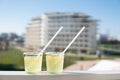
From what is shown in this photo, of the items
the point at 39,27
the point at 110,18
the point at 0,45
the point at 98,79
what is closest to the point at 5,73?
the point at 98,79

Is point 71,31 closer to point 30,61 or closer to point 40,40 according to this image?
point 40,40

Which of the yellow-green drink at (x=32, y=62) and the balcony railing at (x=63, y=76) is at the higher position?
the yellow-green drink at (x=32, y=62)

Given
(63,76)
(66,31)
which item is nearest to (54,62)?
(63,76)

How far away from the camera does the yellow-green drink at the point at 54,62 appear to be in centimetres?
43

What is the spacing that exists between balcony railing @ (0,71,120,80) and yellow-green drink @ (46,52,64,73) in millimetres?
11

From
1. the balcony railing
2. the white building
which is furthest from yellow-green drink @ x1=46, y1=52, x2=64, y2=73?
the white building

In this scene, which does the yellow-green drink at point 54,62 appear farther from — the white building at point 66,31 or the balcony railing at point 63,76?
the white building at point 66,31

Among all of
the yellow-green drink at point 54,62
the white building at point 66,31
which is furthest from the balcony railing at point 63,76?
the white building at point 66,31

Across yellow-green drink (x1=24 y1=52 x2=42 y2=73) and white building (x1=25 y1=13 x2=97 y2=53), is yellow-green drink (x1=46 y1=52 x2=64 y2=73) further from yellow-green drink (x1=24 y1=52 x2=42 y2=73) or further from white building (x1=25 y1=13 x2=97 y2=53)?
white building (x1=25 y1=13 x2=97 y2=53)

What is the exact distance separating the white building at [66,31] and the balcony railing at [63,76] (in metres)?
24.2

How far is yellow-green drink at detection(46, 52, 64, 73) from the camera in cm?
43

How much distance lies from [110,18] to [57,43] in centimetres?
1378

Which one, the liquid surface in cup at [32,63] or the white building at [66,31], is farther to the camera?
the white building at [66,31]

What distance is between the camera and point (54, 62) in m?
0.43
